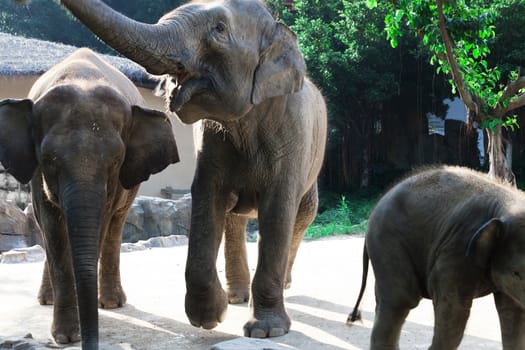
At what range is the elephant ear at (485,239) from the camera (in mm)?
3553

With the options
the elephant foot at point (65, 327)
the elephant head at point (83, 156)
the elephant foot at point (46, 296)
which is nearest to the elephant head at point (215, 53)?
the elephant head at point (83, 156)

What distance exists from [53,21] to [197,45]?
3188 cm

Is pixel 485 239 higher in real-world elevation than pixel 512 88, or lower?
lower

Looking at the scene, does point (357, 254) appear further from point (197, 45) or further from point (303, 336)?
point (197, 45)

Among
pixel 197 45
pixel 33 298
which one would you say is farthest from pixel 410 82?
pixel 197 45

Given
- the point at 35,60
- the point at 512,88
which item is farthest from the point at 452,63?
the point at 35,60

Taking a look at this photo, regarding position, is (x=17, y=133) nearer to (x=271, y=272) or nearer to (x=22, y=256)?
(x=271, y=272)

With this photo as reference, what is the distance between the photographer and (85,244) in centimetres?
438

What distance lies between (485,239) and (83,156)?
7.36 ft

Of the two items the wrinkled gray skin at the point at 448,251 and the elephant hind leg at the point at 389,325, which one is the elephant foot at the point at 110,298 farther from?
the elephant hind leg at the point at 389,325

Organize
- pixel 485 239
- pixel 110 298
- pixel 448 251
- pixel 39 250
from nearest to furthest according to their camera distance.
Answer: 1. pixel 485 239
2. pixel 448 251
3. pixel 110 298
4. pixel 39 250

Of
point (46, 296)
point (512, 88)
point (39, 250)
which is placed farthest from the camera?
point (39, 250)

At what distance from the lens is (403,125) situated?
24016mm

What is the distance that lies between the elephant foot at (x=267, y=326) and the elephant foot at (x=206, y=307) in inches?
8.2
